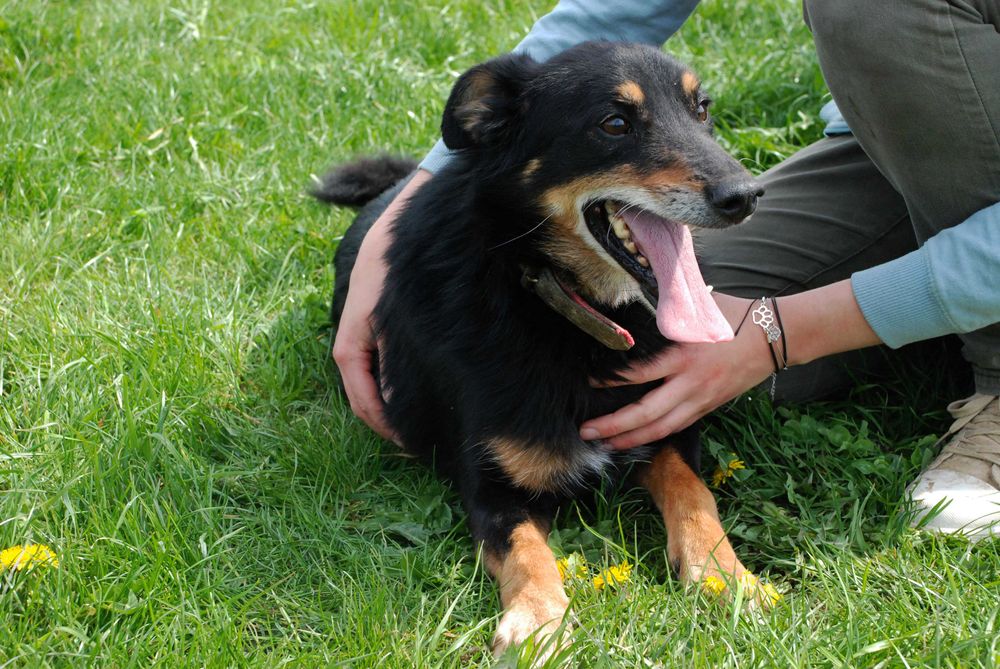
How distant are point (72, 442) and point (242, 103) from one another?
2597 millimetres

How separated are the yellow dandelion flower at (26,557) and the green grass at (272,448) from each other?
0.11 feet

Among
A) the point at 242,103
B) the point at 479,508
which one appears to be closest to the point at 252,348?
the point at 479,508

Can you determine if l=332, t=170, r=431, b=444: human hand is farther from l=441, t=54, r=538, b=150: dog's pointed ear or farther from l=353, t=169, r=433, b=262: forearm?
l=441, t=54, r=538, b=150: dog's pointed ear

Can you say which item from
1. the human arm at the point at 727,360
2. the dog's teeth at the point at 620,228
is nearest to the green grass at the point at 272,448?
the human arm at the point at 727,360

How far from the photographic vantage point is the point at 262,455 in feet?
9.87

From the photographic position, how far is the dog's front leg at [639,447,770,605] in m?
2.34

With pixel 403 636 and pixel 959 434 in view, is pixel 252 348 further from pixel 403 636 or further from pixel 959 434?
pixel 959 434

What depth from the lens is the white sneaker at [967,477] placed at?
2.56m

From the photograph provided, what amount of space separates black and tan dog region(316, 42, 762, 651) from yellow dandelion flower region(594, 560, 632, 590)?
5.3 inches

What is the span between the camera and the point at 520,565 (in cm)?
237

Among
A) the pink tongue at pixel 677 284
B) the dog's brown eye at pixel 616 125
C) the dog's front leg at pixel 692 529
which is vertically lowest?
the dog's front leg at pixel 692 529

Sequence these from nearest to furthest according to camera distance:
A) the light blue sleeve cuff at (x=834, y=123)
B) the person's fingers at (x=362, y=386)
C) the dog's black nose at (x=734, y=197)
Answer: the dog's black nose at (x=734, y=197), the person's fingers at (x=362, y=386), the light blue sleeve cuff at (x=834, y=123)

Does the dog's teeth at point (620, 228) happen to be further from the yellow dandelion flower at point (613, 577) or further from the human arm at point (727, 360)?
the yellow dandelion flower at point (613, 577)

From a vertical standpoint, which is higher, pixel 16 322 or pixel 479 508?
pixel 16 322
